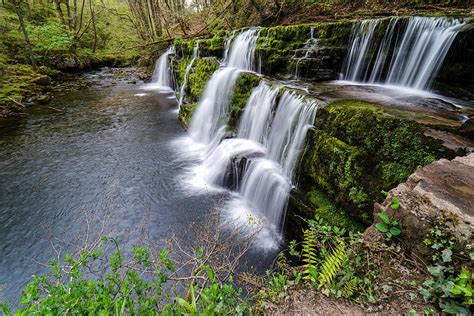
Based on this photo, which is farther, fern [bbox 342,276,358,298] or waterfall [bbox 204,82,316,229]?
waterfall [bbox 204,82,316,229]

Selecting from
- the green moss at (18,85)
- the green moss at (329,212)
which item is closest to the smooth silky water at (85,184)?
the green moss at (18,85)

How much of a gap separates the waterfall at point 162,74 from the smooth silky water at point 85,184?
7.15 metres

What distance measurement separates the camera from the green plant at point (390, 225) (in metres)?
2.32

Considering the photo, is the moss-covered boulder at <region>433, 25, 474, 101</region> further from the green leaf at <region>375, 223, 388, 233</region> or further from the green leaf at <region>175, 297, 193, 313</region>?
the green leaf at <region>175, 297, 193, 313</region>

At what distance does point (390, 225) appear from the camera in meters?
2.40

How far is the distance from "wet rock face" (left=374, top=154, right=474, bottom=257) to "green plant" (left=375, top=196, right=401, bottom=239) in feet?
0.18

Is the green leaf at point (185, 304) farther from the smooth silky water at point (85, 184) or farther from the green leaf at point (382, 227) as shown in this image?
the smooth silky water at point (85, 184)

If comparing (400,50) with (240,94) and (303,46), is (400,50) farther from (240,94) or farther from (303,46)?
(240,94)

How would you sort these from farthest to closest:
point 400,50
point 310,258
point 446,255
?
point 400,50, point 310,258, point 446,255

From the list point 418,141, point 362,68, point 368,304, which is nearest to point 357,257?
point 368,304

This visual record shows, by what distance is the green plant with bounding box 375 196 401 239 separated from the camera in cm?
232

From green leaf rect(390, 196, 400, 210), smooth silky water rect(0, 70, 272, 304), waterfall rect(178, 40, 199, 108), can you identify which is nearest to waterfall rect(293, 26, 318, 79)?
smooth silky water rect(0, 70, 272, 304)

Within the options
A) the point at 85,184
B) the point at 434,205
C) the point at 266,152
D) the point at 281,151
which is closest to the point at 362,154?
the point at 434,205

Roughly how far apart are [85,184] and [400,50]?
1005cm
